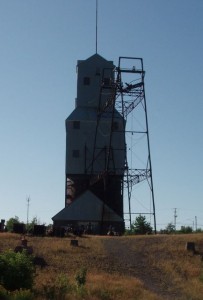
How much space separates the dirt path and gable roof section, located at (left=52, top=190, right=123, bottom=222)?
70.4 ft

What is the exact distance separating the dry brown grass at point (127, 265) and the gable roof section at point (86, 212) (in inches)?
788

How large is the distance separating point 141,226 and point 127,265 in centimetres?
3038

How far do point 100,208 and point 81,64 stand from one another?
1966cm

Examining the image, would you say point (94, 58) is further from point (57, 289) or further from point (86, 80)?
point (57, 289)

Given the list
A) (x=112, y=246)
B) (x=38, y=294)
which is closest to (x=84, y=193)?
(x=112, y=246)

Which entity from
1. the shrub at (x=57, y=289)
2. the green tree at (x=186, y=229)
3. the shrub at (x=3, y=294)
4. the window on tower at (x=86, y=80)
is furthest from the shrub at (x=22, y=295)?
the window on tower at (x=86, y=80)

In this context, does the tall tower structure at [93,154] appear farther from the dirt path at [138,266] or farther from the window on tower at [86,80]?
the dirt path at [138,266]

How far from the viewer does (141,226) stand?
6738 centimetres

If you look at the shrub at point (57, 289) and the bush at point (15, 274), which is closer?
the shrub at point (57, 289)

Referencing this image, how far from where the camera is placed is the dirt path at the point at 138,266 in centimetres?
3225

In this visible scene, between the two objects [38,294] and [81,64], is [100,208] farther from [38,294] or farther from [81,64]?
[38,294]

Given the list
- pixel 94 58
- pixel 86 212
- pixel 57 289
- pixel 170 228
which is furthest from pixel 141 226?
pixel 57 289

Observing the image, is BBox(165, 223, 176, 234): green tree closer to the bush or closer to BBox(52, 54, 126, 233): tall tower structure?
BBox(52, 54, 126, 233): tall tower structure

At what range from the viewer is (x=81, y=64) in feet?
254
